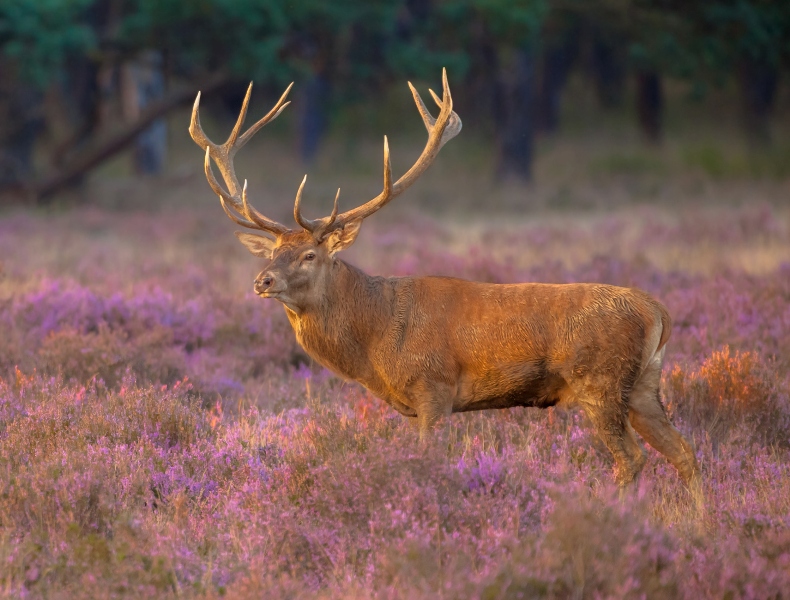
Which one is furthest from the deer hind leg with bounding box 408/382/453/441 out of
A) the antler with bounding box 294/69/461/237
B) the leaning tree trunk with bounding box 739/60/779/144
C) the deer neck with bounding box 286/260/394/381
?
the leaning tree trunk with bounding box 739/60/779/144

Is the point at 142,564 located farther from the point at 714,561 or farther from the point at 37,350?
the point at 37,350

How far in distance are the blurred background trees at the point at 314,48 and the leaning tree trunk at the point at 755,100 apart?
18.1ft

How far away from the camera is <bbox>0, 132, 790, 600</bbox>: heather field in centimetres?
390

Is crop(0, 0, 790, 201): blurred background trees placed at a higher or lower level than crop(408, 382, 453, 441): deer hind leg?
higher

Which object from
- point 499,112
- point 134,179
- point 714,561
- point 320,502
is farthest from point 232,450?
point 499,112

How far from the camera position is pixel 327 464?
4.71 meters

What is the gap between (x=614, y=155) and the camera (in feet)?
90.4

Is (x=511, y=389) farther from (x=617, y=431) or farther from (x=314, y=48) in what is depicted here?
(x=314, y=48)

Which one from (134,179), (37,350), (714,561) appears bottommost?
(134,179)

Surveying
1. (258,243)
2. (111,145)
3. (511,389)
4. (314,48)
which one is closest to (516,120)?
(314,48)

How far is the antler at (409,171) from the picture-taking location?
578 cm

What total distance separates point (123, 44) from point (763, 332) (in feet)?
47.3

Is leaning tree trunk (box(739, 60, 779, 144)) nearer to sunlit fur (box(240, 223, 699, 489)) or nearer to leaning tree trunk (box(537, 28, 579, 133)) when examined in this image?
leaning tree trunk (box(537, 28, 579, 133))

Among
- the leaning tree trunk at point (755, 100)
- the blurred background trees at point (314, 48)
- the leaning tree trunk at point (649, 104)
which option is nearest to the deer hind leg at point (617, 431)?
the blurred background trees at point (314, 48)
